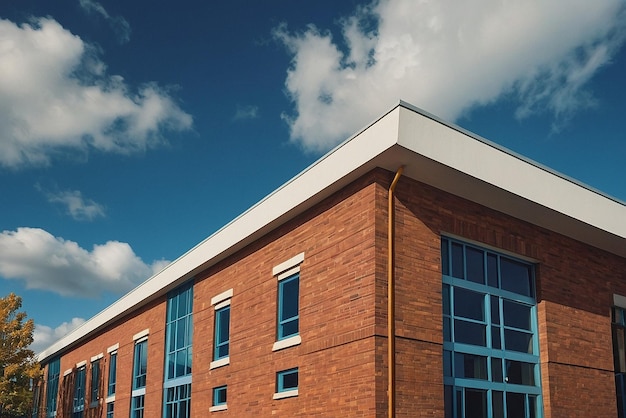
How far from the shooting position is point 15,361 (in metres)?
39.0

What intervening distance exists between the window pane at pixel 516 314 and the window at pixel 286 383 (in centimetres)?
518

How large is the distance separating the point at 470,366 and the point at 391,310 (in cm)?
296

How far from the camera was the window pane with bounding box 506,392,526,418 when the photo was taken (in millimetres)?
16688

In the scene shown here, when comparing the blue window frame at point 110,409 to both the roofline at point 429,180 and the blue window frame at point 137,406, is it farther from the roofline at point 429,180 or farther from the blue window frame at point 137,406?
the roofline at point 429,180

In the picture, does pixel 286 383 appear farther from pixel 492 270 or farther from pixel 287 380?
pixel 492 270

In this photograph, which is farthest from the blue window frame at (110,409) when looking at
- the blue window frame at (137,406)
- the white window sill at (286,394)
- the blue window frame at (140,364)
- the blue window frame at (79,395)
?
the white window sill at (286,394)

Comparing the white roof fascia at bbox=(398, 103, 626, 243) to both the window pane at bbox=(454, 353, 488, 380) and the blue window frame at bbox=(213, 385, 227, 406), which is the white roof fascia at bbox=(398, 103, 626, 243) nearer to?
the window pane at bbox=(454, 353, 488, 380)

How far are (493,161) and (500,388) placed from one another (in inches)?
203

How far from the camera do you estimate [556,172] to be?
58.0ft

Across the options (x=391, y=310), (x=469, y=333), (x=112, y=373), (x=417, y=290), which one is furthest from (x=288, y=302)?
(x=112, y=373)

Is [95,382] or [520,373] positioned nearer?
[520,373]

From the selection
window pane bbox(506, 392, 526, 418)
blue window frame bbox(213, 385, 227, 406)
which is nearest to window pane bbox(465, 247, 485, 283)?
window pane bbox(506, 392, 526, 418)

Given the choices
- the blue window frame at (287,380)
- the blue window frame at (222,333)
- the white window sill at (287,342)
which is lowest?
the blue window frame at (287,380)

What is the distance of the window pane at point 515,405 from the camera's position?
16688mm
